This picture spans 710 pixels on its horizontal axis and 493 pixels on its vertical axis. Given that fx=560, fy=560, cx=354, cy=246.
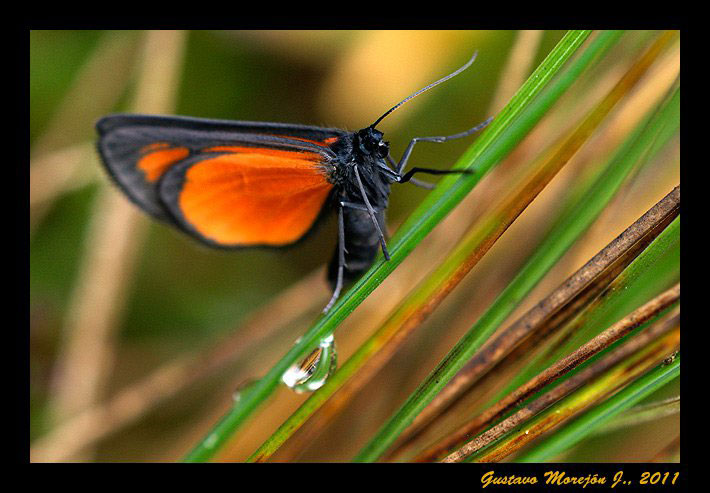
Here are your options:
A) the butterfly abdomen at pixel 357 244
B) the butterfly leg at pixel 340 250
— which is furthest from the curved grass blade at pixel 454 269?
the butterfly abdomen at pixel 357 244

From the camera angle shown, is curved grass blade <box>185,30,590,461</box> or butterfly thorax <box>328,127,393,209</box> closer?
curved grass blade <box>185,30,590,461</box>

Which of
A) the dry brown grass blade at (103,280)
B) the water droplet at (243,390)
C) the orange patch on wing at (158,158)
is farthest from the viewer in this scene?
the dry brown grass blade at (103,280)

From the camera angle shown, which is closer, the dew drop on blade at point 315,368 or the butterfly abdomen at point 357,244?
the dew drop on blade at point 315,368

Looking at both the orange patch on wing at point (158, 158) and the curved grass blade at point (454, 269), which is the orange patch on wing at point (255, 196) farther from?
the curved grass blade at point (454, 269)

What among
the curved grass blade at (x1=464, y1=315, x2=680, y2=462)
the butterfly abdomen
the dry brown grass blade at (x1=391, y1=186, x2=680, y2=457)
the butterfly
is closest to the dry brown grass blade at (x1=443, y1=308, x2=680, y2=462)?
the curved grass blade at (x1=464, y1=315, x2=680, y2=462)

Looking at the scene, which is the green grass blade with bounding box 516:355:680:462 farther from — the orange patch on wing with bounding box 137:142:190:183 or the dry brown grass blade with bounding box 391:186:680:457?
the orange patch on wing with bounding box 137:142:190:183

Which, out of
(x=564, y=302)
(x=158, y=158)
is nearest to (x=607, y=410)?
A: (x=564, y=302)
